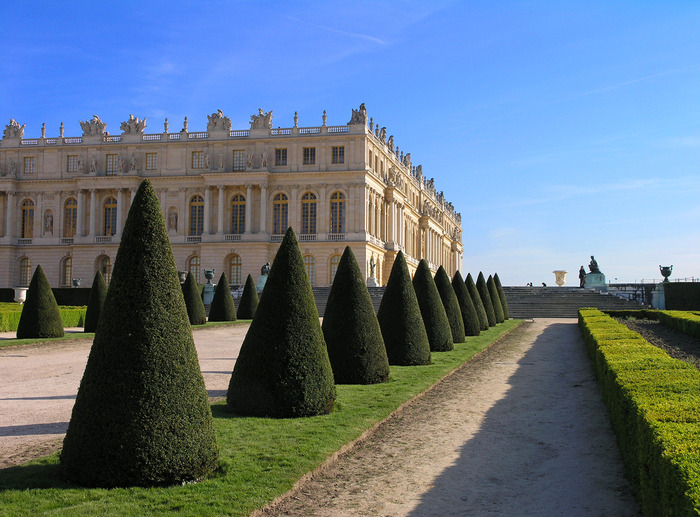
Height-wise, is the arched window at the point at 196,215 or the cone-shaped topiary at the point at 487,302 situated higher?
the arched window at the point at 196,215

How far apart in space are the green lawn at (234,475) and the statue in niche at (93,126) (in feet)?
172

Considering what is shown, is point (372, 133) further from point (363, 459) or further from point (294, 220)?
point (363, 459)

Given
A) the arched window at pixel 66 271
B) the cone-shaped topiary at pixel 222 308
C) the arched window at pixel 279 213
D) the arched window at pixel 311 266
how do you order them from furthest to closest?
the arched window at pixel 66 271 → the arched window at pixel 279 213 → the arched window at pixel 311 266 → the cone-shaped topiary at pixel 222 308

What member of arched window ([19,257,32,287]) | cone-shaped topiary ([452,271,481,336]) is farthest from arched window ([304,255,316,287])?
cone-shaped topiary ([452,271,481,336])

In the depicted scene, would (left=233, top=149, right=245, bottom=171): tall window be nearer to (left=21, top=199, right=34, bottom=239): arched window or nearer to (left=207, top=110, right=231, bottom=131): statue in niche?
(left=207, top=110, right=231, bottom=131): statue in niche

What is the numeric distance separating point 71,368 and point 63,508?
398 inches

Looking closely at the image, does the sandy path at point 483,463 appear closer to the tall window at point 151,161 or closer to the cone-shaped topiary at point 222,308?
the cone-shaped topiary at point 222,308

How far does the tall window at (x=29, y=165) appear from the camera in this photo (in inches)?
2245

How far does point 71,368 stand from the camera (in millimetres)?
14336

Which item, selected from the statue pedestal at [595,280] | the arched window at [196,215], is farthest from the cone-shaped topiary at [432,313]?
the arched window at [196,215]

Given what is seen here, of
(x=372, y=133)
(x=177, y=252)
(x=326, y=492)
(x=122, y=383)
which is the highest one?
(x=372, y=133)

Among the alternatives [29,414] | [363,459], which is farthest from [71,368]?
[363,459]

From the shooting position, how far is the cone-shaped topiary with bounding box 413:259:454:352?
16594mm

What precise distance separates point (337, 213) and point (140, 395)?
47.2m
